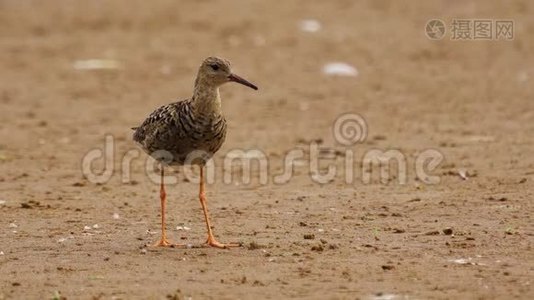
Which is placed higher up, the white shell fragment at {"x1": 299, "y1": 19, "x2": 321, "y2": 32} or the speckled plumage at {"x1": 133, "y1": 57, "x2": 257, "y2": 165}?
the white shell fragment at {"x1": 299, "y1": 19, "x2": 321, "y2": 32}

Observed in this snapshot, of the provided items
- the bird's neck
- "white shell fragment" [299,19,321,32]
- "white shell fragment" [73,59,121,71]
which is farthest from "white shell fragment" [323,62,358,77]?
the bird's neck

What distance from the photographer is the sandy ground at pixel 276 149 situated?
26.6ft

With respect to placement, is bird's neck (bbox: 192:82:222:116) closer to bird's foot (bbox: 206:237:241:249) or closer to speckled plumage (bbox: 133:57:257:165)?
speckled plumage (bbox: 133:57:257:165)

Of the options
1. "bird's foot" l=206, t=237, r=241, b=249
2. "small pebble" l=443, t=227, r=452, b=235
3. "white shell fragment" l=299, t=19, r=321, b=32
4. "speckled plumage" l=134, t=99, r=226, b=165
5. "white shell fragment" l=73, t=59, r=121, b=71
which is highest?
"white shell fragment" l=299, t=19, r=321, b=32

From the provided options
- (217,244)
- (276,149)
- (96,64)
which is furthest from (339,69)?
(217,244)

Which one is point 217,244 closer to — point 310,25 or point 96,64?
point 96,64

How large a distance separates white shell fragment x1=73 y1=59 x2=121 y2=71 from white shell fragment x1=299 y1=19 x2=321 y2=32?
365 centimetres

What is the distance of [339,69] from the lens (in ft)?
58.1

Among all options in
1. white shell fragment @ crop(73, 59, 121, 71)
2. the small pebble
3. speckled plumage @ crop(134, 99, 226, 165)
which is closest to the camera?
speckled plumage @ crop(134, 99, 226, 165)

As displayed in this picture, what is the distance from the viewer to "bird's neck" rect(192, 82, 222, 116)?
894cm

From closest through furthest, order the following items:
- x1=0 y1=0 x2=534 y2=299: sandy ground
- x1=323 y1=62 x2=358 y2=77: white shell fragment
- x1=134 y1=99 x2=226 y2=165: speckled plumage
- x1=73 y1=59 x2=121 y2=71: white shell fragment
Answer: x1=0 y1=0 x2=534 y2=299: sandy ground → x1=134 y1=99 x2=226 y2=165: speckled plumage → x1=323 y1=62 x2=358 y2=77: white shell fragment → x1=73 y1=59 x2=121 y2=71: white shell fragment

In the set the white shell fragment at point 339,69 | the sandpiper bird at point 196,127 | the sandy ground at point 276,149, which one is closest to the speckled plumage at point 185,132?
the sandpiper bird at point 196,127

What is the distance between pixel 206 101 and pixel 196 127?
23 cm

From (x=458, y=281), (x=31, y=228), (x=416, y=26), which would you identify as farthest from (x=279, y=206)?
(x=416, y=26)
